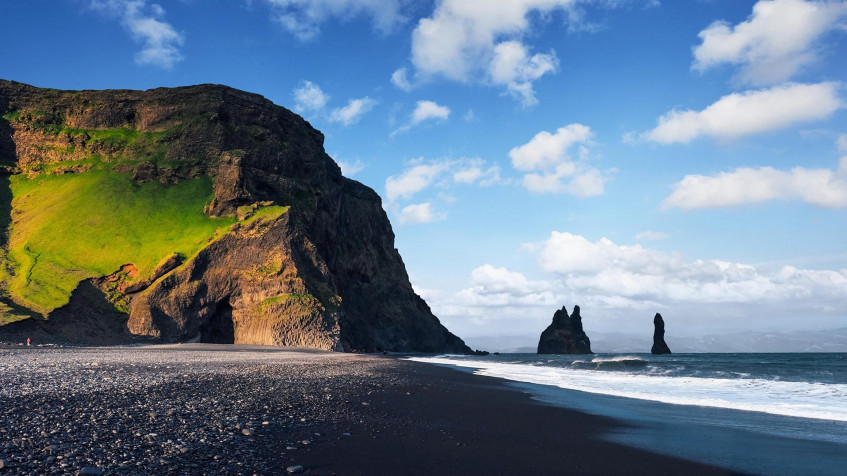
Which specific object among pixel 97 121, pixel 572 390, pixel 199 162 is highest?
pixel 97 121

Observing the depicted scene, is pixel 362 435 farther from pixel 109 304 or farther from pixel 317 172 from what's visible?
pixel 317 172

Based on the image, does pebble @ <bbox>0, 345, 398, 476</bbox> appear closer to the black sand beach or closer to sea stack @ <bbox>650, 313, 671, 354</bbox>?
the black sand beach

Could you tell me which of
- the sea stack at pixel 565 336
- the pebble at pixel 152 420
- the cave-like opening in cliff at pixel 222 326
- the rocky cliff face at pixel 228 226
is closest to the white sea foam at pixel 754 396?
the pebble at pixel 152 420

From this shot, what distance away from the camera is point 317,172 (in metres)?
88.4

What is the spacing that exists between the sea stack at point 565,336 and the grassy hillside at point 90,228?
11309 cm

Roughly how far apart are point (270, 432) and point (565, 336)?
489 feet

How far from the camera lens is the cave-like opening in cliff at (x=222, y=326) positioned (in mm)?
58034

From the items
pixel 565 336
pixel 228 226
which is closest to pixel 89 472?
pixel 228 226

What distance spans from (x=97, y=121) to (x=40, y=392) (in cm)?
9172

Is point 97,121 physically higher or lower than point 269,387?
higher

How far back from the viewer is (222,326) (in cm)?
5891

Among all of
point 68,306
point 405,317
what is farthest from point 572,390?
point 405,317

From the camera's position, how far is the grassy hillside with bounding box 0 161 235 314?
53.7m

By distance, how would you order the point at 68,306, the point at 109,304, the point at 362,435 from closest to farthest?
the point at 362,435, the point at 68,306, the point at 109,304
